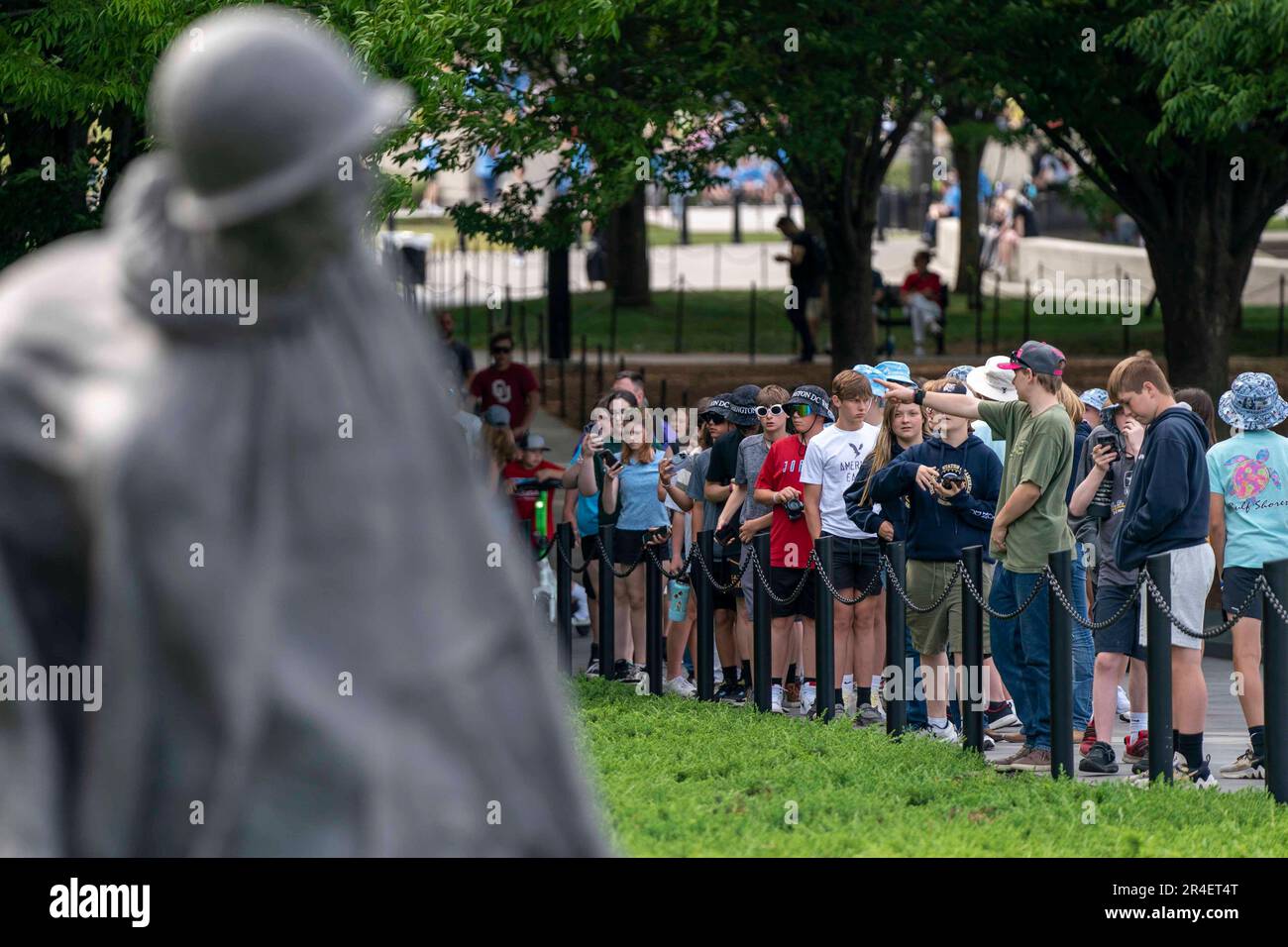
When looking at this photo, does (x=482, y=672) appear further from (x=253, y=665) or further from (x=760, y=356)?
(x=760, y=356)

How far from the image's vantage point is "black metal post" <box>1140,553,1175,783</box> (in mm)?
8812

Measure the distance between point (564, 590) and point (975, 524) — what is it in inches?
145

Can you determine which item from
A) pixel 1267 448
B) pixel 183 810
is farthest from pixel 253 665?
pixel 1267 448

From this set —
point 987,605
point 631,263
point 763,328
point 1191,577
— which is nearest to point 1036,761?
point 987,605

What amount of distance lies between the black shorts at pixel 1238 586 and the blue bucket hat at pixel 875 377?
2.09m

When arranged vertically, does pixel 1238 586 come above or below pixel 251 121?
below

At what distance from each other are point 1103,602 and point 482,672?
27.4 feet

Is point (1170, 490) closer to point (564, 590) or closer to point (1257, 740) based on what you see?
point (1257, 740)

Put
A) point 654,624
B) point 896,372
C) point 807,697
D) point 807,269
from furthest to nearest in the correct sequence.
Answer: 1. point 807,269
2. point 654,624
3. point 807,697
4. point 896,372

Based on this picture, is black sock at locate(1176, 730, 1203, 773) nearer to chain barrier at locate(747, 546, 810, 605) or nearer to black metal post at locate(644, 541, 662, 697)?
chain barrier at locate(747, 546, 810, 605)

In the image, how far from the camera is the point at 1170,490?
947 cm

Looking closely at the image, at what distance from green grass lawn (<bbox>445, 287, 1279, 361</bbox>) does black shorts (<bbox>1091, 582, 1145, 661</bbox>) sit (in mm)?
19290
